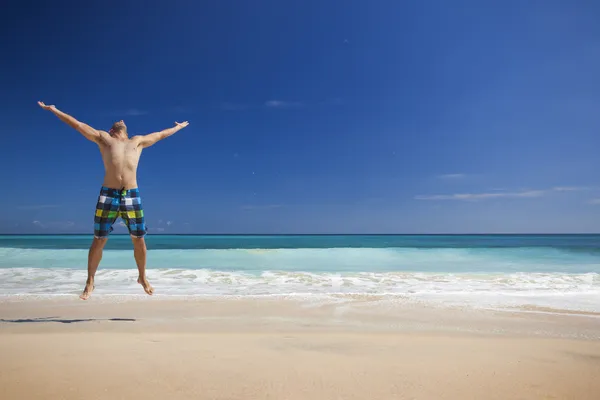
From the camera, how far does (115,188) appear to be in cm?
431

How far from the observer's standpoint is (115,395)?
2.17m

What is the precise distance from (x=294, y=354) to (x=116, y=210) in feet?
8.26

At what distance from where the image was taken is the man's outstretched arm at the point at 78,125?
4.22 meters

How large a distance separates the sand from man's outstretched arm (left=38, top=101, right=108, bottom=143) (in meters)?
1.87

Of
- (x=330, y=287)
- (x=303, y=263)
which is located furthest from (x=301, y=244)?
(x=330, y=287)

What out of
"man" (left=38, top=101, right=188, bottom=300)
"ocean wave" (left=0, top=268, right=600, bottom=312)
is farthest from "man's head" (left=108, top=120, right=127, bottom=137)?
"ocean wave" (left=0, top=268, right=600, bottom=312)

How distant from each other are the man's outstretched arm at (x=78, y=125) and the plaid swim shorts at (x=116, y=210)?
55cm

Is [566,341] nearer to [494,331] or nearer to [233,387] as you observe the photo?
[494,331]

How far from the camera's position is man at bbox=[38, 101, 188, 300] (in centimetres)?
430

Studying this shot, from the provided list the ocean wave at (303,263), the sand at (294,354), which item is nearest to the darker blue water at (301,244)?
the ocean wave at (303,263)

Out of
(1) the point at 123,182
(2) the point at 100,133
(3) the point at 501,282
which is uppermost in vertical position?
(2) the point at 100,133

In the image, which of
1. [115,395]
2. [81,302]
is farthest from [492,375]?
[81,302]

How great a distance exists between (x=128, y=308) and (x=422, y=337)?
130 inches

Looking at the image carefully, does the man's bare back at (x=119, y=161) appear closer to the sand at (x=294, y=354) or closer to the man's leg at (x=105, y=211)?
the man's leg at (x=105, y=211)
